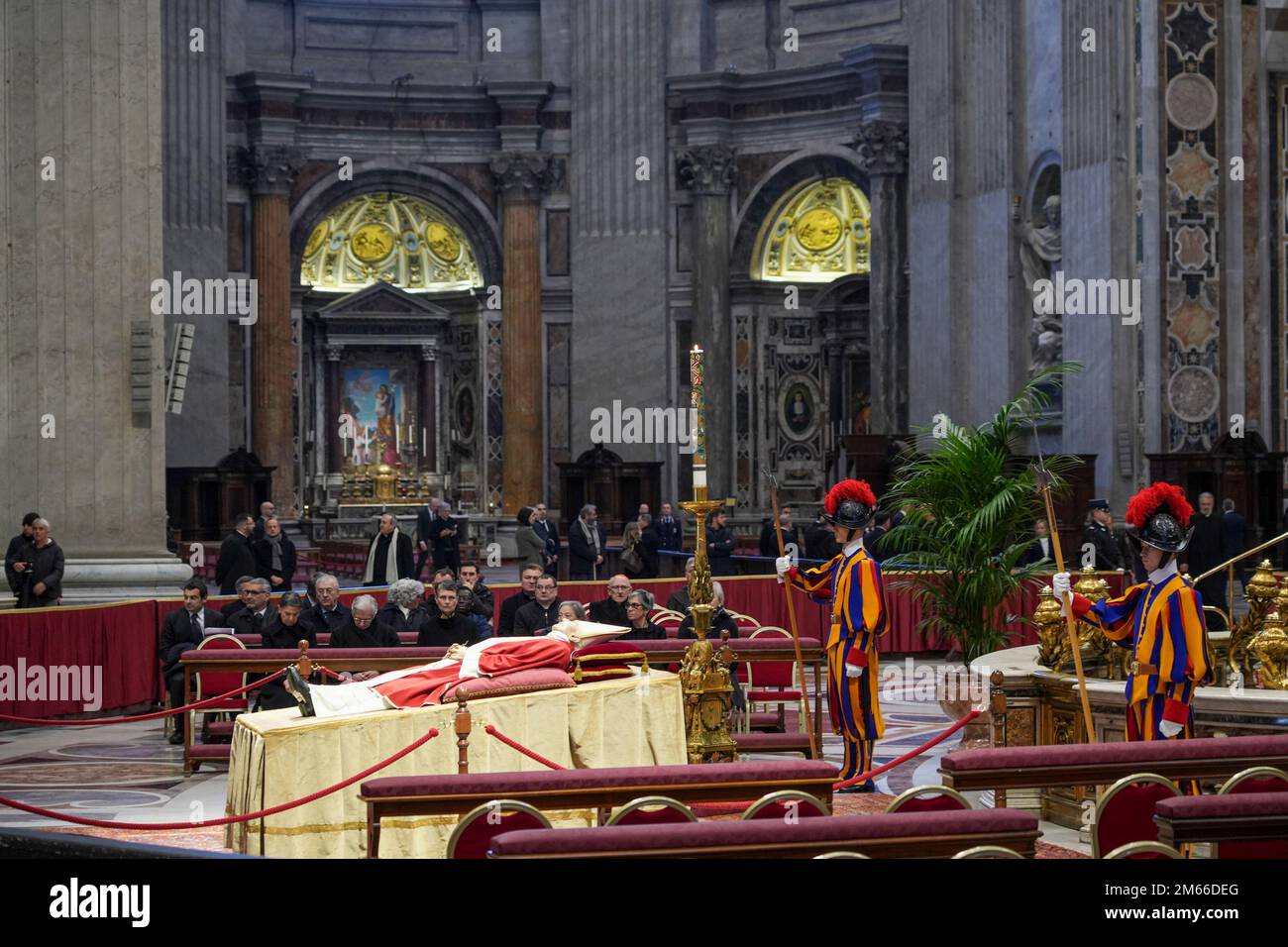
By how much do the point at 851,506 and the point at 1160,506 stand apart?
6.19ft

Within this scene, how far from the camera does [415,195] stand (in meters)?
29.1

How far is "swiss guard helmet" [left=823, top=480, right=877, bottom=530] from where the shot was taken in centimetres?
945

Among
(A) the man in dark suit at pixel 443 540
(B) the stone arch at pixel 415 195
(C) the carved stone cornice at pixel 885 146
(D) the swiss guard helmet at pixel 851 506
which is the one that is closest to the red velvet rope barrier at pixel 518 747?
(D) the swiss guard helmet at pixel 851 506

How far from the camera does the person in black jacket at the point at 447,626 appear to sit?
1152 centimetres

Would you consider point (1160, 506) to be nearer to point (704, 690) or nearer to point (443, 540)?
point (704, 690)

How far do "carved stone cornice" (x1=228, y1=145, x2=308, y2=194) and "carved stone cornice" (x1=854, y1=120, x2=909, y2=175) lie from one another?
29.4ft

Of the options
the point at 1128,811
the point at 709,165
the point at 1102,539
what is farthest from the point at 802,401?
the point at 1128,811

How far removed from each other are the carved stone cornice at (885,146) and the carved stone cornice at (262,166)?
896 cm

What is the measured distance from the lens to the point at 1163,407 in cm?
1859

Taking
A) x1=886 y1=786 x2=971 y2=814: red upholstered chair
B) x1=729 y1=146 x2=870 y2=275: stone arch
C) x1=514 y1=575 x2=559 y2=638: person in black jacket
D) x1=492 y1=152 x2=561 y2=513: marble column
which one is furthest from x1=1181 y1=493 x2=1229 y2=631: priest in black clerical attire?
x1=492 y1=152 x2=561 y2=513: marble column

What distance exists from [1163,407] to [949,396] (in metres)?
5.33

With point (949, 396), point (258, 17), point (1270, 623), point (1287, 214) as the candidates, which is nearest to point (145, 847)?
point (1270, 623)

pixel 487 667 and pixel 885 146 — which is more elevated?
pixel 885 146
